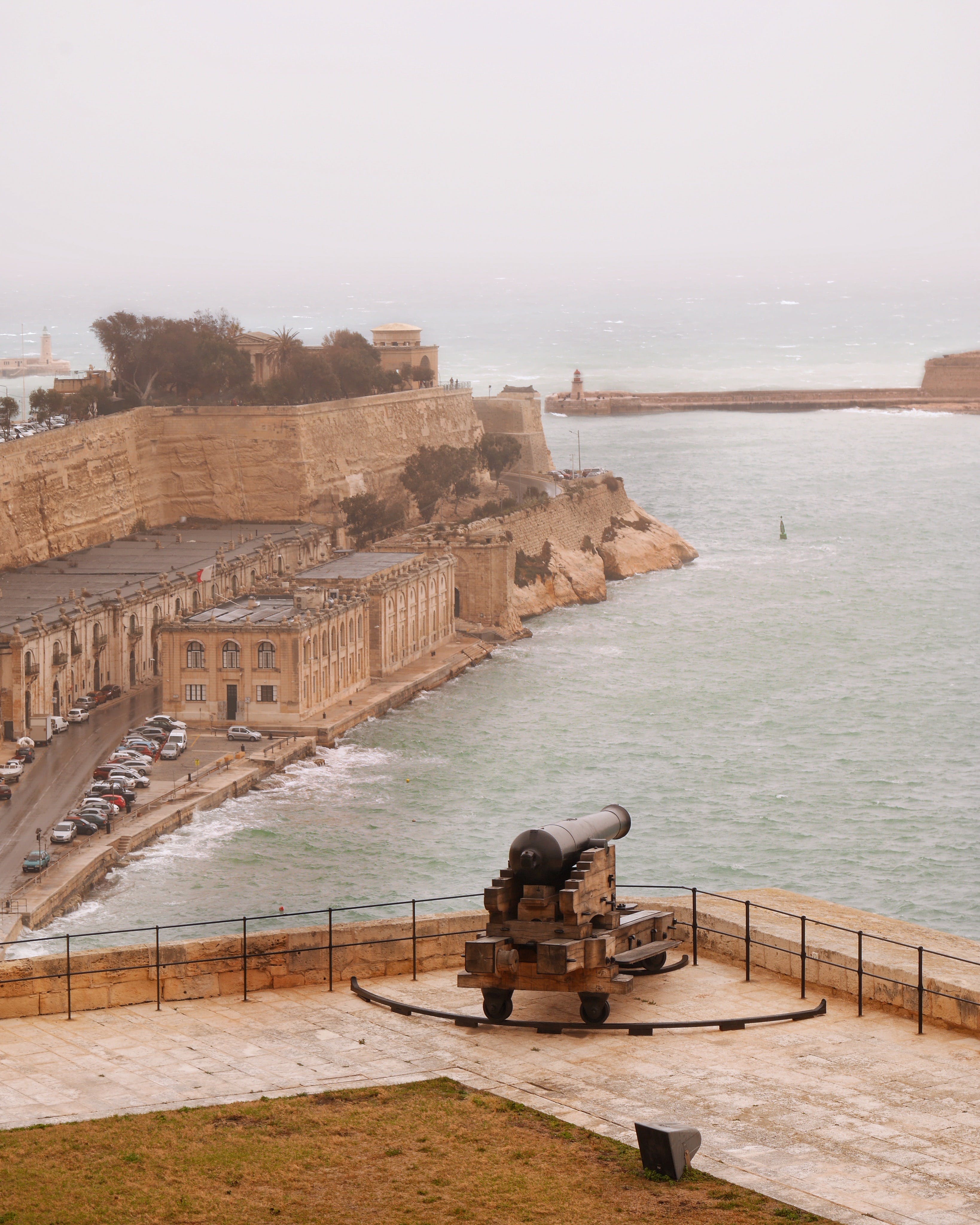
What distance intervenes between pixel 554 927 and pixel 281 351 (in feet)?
236

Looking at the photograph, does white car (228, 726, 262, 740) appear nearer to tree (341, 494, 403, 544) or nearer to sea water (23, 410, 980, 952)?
sea water (23, 410, 980, 952)

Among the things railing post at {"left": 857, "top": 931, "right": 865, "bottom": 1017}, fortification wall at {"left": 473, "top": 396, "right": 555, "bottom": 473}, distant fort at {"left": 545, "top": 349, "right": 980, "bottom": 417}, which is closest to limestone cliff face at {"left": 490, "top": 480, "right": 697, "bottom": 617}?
fortification wall at {"left": 473, "top": 396, "right": 555, "bottom": 473}

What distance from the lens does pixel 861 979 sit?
14055 mm

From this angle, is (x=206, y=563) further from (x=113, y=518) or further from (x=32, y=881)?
(x=32, y=881)

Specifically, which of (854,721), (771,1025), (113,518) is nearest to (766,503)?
(113,518)

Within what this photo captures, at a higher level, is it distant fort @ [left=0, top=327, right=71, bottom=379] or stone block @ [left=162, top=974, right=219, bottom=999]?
distant fort @ [left=0, top=327, right=71, bottom=379]

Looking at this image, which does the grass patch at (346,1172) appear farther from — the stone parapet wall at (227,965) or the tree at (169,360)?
the tree at (169,360)

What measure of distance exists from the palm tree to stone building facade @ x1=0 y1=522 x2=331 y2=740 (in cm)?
1293

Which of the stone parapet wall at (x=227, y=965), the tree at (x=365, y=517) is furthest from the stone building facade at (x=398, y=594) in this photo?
the stone parapet wall at (x=227, y=965)

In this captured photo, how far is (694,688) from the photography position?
5797 cm

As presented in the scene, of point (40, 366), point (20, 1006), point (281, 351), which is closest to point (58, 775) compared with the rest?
point (20, 1006)

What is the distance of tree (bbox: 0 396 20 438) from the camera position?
66.9 meters

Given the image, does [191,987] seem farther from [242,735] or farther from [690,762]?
[690,762]

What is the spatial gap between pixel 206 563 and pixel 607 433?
266 feet
